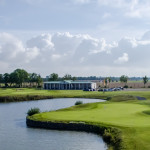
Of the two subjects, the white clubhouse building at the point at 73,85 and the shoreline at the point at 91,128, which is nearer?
the shoreline at the point at 91,128

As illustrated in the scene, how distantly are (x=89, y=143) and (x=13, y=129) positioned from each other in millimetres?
13416

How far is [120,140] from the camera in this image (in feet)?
93.6

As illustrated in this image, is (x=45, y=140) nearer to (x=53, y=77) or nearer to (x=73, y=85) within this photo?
(x=73, y=85)

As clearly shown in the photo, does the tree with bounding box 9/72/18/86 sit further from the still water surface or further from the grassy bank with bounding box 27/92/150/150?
the still water surface

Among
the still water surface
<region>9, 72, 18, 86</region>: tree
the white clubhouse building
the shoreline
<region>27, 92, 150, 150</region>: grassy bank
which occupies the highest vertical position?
<region>9, 72, 18, 86</region>: tree

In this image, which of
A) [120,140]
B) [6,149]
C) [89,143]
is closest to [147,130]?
[120,140]

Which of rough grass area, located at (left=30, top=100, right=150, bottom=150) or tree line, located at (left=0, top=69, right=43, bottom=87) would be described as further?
tree line, located at (left=0, top=69, right=43, bottom=87)

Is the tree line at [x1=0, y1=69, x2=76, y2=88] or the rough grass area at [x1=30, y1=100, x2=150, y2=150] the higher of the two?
the tree line at [x1=0, y1=69, x2=76, y2=88]

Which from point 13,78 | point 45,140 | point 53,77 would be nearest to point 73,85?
point 53,77

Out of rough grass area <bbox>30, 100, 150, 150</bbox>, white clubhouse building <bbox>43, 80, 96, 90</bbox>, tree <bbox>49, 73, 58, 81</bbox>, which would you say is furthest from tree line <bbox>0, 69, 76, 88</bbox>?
rough grass area <bbox>30, 100, 150, 150</bbox>

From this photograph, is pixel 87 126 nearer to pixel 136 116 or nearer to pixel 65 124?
pixel 65 124

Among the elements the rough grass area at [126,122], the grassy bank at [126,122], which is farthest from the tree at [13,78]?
the grassy bank at [126,122]

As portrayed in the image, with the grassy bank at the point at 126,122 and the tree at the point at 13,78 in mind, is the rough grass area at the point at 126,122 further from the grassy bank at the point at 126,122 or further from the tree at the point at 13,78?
the tree at the point at 13,78

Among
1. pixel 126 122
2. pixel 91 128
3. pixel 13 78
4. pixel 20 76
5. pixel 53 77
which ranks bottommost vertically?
pixel 91 128
